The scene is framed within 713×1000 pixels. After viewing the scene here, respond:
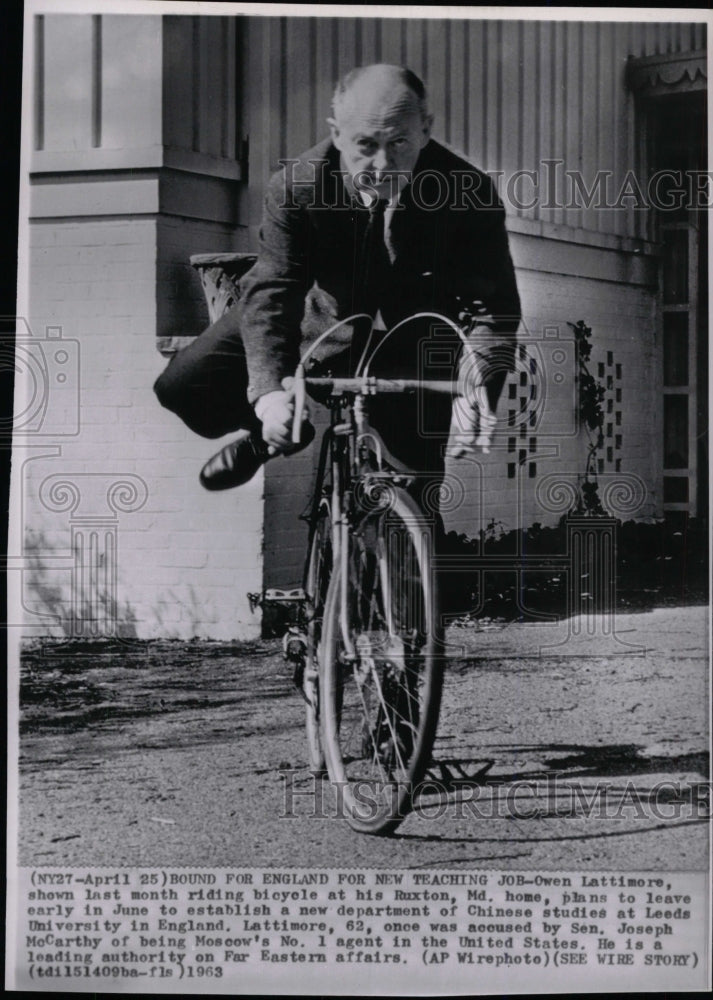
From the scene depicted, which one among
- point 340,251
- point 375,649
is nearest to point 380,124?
point 340,251

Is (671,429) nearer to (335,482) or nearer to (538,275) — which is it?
(538,275)

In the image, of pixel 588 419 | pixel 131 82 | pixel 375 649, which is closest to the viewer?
pixel 375 649

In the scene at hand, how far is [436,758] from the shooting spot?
5.87 m

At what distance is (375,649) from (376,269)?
5.06ft

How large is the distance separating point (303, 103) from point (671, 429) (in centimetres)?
202

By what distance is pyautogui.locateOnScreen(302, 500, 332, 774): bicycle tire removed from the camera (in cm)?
593

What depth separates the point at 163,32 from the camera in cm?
592

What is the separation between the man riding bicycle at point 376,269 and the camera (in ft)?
19.6

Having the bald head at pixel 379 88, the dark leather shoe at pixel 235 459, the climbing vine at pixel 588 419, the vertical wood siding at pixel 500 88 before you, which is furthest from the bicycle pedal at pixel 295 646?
the bald head at pixel 379 88

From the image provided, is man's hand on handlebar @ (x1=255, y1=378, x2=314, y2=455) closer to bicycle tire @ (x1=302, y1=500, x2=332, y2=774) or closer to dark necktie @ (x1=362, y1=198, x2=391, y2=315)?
bicycle tire @ (x1=302, y1=500, x2=332, y2=774)

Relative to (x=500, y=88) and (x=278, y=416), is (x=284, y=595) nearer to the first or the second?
(x=278, y=416)

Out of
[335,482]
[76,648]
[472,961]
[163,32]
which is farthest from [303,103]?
[472,961]

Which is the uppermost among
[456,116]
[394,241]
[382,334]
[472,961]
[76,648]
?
[456,116]

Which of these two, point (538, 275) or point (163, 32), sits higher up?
point (163, 32)
